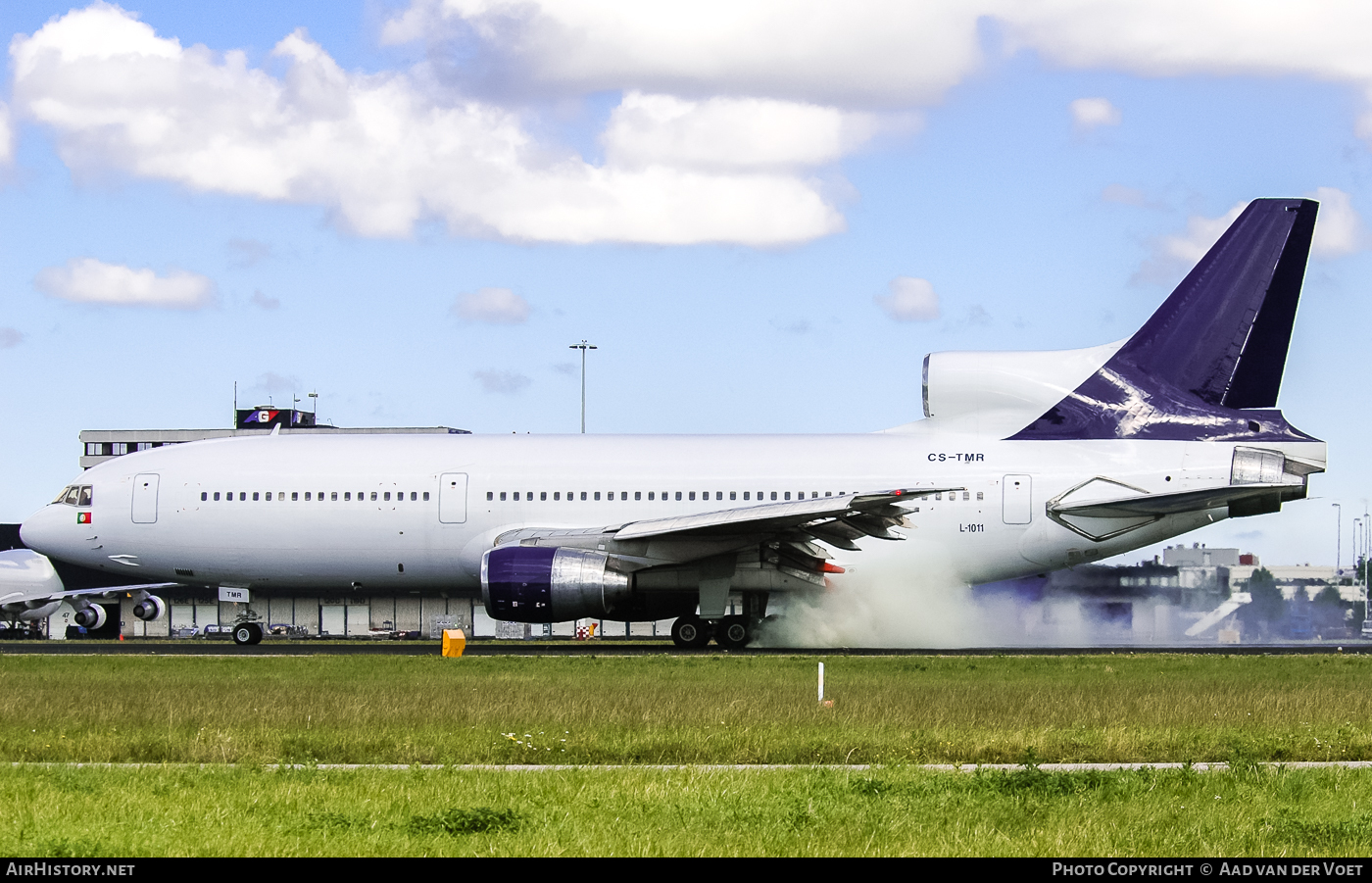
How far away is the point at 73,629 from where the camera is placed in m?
59.8

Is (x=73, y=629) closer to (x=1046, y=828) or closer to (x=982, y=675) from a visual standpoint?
(x=982, y=675)

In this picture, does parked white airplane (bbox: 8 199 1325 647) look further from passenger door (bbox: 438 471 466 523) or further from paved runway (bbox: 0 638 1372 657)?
paved runway (bbox: 0 638 1372 657)

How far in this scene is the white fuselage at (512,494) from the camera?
31031mm

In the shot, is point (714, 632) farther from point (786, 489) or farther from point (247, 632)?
point (247, 632)

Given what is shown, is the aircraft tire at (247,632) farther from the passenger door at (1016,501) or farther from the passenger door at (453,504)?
the passenger door at (1016,501)

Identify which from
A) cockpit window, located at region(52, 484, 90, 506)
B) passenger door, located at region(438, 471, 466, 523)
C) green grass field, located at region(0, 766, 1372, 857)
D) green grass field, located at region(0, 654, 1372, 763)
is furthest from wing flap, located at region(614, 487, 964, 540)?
green grass field, located at region(0, 766, 1372, 857)

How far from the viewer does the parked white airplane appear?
30.1m

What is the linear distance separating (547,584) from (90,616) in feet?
99.0

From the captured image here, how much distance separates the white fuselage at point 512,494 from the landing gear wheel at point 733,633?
7.83 feet

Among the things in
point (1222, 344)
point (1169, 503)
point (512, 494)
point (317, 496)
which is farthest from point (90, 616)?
point (1222, 344)

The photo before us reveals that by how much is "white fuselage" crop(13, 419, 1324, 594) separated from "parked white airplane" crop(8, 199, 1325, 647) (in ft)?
0.15
